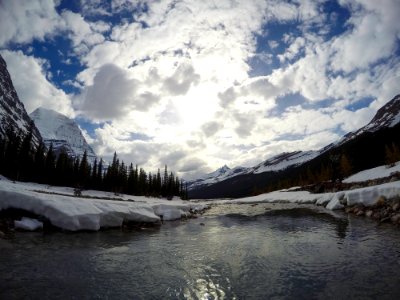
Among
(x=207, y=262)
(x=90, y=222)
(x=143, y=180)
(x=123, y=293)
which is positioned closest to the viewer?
(x=123, y=293)

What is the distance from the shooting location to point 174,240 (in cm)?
1678

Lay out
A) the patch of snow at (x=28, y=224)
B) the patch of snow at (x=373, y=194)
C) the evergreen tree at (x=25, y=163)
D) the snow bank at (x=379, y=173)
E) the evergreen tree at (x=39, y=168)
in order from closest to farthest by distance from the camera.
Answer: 1. the patch of snow at (x=28, y=224)
2. the patch of snow at (x=373, y=194)
3. the snow bank at (x=379, y=173)
4. the evergreen tree at (x=25, y=163)
5. the evergreen tree at (x=39, y=168)

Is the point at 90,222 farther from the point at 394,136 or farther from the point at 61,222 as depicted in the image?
the point at 394,136

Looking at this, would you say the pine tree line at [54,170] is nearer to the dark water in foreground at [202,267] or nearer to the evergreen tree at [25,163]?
the evergreen tree at [25,163]

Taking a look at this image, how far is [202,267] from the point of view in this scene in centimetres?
1063

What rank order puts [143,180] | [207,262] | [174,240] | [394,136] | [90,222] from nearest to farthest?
[207,262], [174,240], [90,222], [143,180], [394,136]

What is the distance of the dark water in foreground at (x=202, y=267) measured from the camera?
7945 millimetres

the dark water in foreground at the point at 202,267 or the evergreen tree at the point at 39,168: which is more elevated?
the evergreen tree at the point at 39,168

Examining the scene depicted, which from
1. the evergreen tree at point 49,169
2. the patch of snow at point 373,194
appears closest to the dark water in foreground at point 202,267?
the patch of snow at point 373,194

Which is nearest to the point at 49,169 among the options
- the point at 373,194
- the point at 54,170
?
the point at 54,170

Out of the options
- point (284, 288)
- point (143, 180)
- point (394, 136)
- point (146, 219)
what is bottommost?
point (284, 288)

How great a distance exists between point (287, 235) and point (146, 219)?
12.1 metres

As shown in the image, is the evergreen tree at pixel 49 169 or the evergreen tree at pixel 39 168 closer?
the evergreen tree at pixel 39 168

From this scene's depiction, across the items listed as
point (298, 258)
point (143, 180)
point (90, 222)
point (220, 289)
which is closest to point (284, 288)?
point (220, 289)
